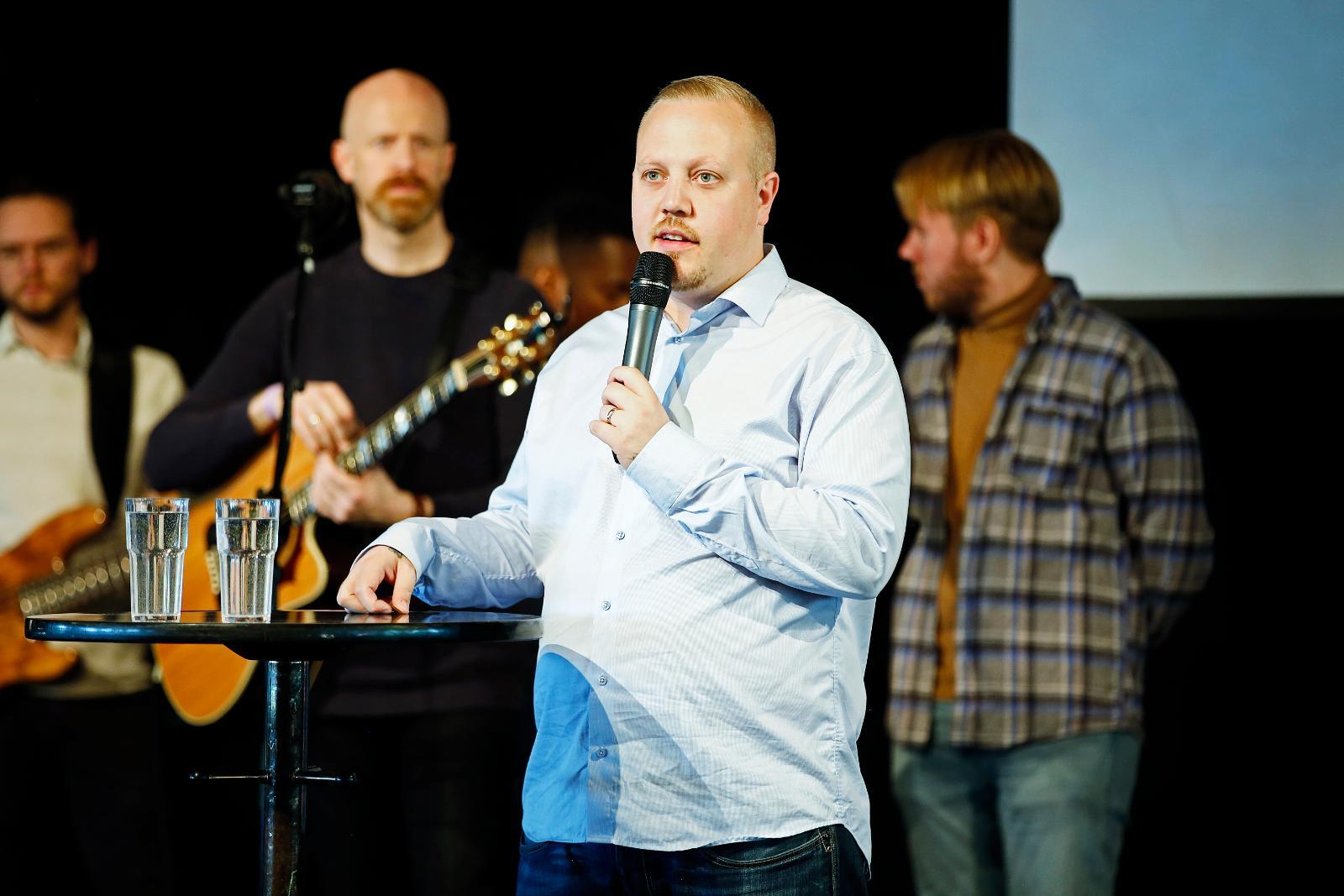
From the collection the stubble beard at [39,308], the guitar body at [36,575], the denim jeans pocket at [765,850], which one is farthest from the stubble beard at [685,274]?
the stubble beard at [39,308]

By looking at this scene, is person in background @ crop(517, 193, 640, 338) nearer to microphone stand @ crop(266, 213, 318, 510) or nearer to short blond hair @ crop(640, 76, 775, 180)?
microphone stand @ crop(266, 213, 318, 510)

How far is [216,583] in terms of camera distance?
3410 millimetres

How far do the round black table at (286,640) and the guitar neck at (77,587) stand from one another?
2078 millimetres

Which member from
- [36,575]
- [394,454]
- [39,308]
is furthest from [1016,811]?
[39,308]

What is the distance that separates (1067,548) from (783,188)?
130 cm

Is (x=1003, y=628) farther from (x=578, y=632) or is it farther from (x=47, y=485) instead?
(x=47, y=485)

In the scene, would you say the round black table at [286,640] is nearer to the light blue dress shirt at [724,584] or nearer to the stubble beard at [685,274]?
the light blue dress shirt at [724,584]

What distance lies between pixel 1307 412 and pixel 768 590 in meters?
2.48

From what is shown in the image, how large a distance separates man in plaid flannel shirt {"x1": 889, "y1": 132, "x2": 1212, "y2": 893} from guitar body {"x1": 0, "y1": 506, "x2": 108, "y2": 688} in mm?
2137

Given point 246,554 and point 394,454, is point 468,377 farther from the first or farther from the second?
point 246,554

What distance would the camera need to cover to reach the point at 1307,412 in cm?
376

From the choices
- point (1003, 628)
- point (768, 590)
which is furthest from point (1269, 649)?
point (768, 590)

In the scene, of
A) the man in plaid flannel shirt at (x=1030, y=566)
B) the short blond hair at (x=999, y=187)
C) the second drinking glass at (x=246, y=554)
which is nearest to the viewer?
the second drinking glass at (x=246, y=554)

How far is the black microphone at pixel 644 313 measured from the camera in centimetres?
181
